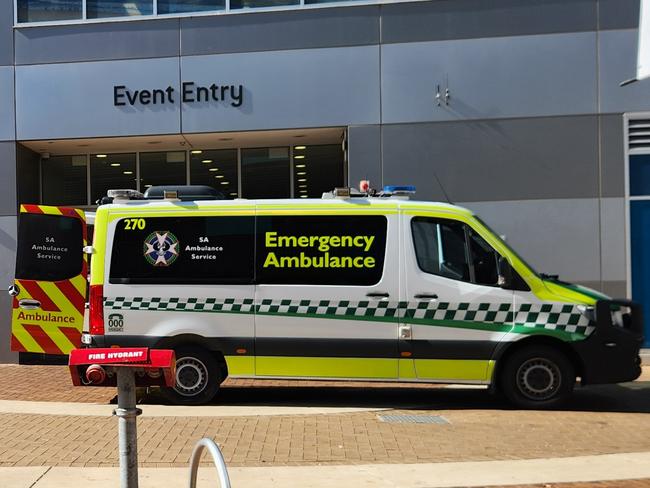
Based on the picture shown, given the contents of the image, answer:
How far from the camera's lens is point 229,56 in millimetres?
13039

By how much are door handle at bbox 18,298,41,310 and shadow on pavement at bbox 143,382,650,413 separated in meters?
1.89

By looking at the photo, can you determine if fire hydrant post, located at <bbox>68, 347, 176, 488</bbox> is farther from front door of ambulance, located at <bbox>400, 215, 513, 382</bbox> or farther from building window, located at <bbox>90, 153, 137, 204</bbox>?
building window, located at <bbox>90, 153, 137, 204</bbox>

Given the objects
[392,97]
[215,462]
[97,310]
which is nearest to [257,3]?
[392,97]

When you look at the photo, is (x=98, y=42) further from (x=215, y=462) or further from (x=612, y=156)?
(x=215, y=462)

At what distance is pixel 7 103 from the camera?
44.4 ft

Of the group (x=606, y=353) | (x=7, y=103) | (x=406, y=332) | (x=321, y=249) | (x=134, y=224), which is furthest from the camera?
(x=7, y=103)

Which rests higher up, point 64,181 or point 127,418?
point 64,181

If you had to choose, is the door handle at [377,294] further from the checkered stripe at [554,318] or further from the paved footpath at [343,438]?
the checkered stripe at [554,318]

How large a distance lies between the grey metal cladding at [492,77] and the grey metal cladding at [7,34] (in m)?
6.88

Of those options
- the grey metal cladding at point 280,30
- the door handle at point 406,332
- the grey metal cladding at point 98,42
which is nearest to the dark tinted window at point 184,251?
the door handle at point 406,332

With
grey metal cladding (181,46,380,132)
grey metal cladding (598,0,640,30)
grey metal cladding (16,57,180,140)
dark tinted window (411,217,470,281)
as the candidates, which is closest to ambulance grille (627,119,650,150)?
grey metal cladding (598,0,640,30)

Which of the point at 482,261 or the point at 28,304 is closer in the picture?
the point at 482,261

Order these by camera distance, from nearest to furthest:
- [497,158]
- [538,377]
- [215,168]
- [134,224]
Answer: [538,377] → [134,224] → [497,158] → [215,168]

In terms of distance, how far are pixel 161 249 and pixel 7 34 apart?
288 inches
